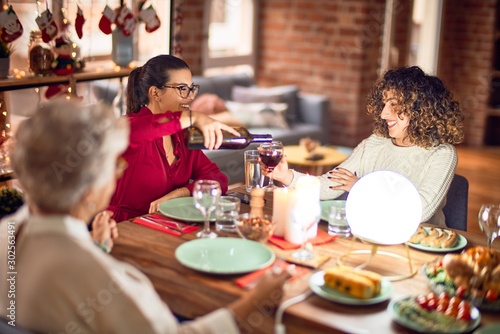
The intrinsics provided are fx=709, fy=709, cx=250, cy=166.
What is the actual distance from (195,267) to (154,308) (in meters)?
0.34

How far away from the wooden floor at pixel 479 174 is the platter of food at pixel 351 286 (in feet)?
9.74

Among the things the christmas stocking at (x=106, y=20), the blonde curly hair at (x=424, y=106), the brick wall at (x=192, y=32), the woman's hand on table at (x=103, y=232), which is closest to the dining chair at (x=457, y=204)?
the blonde curly hair at (x=424, y=106)

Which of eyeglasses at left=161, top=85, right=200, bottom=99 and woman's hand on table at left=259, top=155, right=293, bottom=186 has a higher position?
eyeglasses at left=161, top=85, right=200, bottom=99

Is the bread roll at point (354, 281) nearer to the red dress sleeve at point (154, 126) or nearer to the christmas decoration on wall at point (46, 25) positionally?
the red dress sleeve at point (154, 126)

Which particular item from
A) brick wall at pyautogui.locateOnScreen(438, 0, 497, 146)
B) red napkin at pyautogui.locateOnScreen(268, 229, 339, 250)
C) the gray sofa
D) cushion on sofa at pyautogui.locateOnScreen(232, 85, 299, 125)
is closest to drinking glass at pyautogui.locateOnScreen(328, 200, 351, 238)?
red napkin at pyautogui.locateOnScreen(268, 229, 339, 250)

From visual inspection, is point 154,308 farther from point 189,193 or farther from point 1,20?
point 1,20

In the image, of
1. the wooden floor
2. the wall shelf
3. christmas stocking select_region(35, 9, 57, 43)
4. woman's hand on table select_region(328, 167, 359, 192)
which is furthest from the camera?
the wooden floor

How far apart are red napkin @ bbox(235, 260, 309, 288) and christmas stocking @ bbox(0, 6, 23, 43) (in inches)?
75.5

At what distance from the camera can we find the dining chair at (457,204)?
8.07 ft

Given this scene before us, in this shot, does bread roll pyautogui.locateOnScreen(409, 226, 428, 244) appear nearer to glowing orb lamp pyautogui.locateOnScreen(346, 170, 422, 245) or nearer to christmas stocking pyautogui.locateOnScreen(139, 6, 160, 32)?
glowing orb lamp pyautogui.locateOnScreen(346, 170, 422, 245)

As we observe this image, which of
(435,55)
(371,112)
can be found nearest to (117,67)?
(371,112)

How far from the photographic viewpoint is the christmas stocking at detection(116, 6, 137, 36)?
379 centimetres

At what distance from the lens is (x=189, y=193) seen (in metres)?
2.45

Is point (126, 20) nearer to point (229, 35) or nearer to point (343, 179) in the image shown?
point (343, 179)
